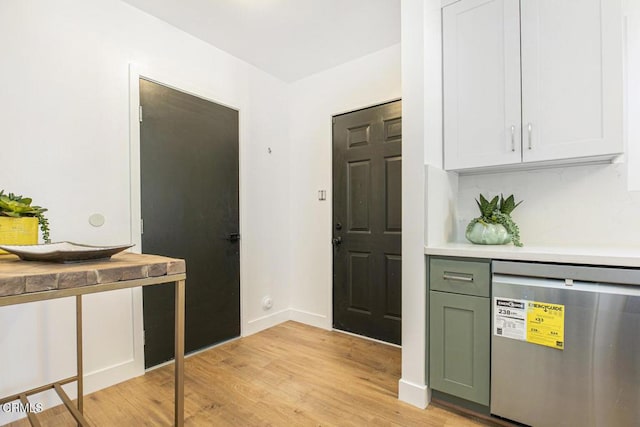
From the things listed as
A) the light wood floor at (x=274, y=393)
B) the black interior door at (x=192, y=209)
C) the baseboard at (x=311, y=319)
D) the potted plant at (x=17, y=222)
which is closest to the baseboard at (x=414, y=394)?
the light wood floor at (x=274, y=393)

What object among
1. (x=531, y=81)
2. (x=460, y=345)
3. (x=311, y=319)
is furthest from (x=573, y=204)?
(x=311, y=319)

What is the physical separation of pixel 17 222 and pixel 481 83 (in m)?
2.39

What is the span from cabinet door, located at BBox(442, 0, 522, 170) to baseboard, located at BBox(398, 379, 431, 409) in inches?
52.2

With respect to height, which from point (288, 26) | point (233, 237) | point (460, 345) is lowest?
point (460, 345)

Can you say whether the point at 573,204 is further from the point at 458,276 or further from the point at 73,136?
the point at 73,136

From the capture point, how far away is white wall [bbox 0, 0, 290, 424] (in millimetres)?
1654

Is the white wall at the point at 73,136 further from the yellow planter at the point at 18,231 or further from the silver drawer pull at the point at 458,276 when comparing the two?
the silver drawer pull at the point at 458,276

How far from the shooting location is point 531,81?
1.71 m

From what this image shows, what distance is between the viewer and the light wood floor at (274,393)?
1664 millimetres

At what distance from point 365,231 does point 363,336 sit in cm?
94

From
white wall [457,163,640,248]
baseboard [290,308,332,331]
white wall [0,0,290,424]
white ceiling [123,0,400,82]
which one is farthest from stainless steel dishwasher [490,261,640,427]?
white wall [0,0,290,424]

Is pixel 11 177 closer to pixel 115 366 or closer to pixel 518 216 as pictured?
pixel 115 366

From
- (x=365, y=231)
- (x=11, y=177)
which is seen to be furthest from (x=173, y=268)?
(x=365, y=231)

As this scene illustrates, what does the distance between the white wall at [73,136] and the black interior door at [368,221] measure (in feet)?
4.43
